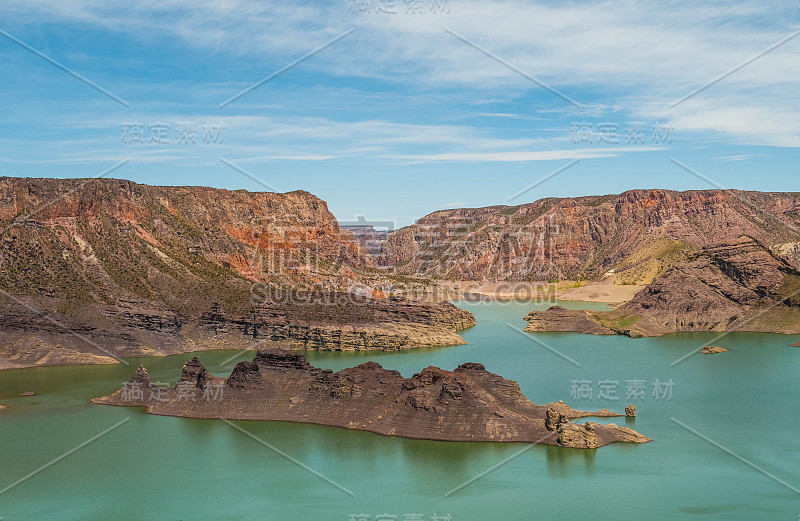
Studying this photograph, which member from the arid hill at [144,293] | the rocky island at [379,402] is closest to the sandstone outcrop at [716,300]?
the arid hill at [144,293]

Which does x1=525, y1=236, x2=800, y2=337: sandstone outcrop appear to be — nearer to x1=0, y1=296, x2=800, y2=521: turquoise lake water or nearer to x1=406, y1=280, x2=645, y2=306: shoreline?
x1=0, y1=296, x2=800, y2=521: turquoise lake water

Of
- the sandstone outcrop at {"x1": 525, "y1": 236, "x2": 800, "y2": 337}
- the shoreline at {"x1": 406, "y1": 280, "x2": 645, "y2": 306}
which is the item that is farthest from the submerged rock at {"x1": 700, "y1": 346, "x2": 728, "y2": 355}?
the shoreline at {"x1": 406, "y1": 280, "x2": 645, "y2": 306}

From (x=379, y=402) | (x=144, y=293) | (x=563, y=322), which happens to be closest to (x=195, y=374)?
(x=379, y=402)

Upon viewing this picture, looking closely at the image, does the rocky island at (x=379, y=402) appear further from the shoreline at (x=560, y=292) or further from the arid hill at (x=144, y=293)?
the shoreline at (x=560, y=292)

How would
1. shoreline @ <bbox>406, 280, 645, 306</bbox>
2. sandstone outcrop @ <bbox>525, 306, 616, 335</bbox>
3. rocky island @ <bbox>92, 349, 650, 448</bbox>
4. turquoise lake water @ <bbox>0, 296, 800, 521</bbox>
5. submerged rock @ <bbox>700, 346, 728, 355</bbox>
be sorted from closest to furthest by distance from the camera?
1. turquoise lake water @ <bbox>0, 296, 800, 521</bbox>
2. rocky island @ <bbox>92, 349, 650, 448</bbox>
3. submerged rock @ <bbox>700, 346, 728, 355</bbox>
4. sandstone outcrop @ <bbox>525, 306, 616, 335</bbox>
5. shoreline @ <bbox>406, 280, 645, 306</bbox>

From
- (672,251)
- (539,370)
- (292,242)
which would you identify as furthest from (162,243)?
(672,251)

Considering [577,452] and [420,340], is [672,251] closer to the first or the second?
[420,340]
